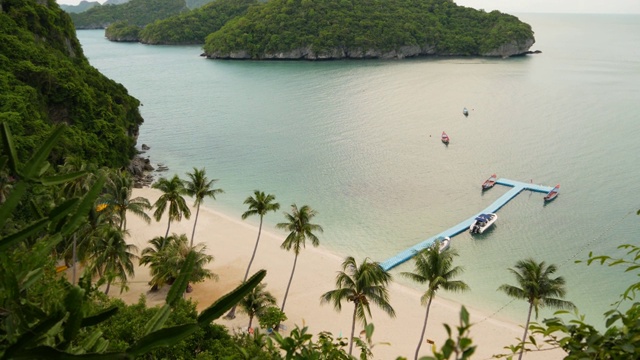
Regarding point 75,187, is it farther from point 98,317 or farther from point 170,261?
point 98,317

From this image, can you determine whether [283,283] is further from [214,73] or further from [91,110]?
[214,73]

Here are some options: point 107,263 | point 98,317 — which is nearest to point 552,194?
point 107,263

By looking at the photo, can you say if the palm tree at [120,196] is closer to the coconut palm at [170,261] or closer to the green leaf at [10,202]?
the coconut palm at [170,261]

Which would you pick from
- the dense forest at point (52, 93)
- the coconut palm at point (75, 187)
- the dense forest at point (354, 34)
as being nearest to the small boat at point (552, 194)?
the coconut palm at point (75, 187)

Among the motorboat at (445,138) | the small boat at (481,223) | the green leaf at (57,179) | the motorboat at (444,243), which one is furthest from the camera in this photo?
the motorboat at (445,138)

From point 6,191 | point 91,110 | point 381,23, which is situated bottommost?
point 6,191

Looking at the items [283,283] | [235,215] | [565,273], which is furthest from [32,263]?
[235,215]

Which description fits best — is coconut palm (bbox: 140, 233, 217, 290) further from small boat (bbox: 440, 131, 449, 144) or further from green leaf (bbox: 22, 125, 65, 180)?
small boat (bbox: 440, 131, 449, 144)
